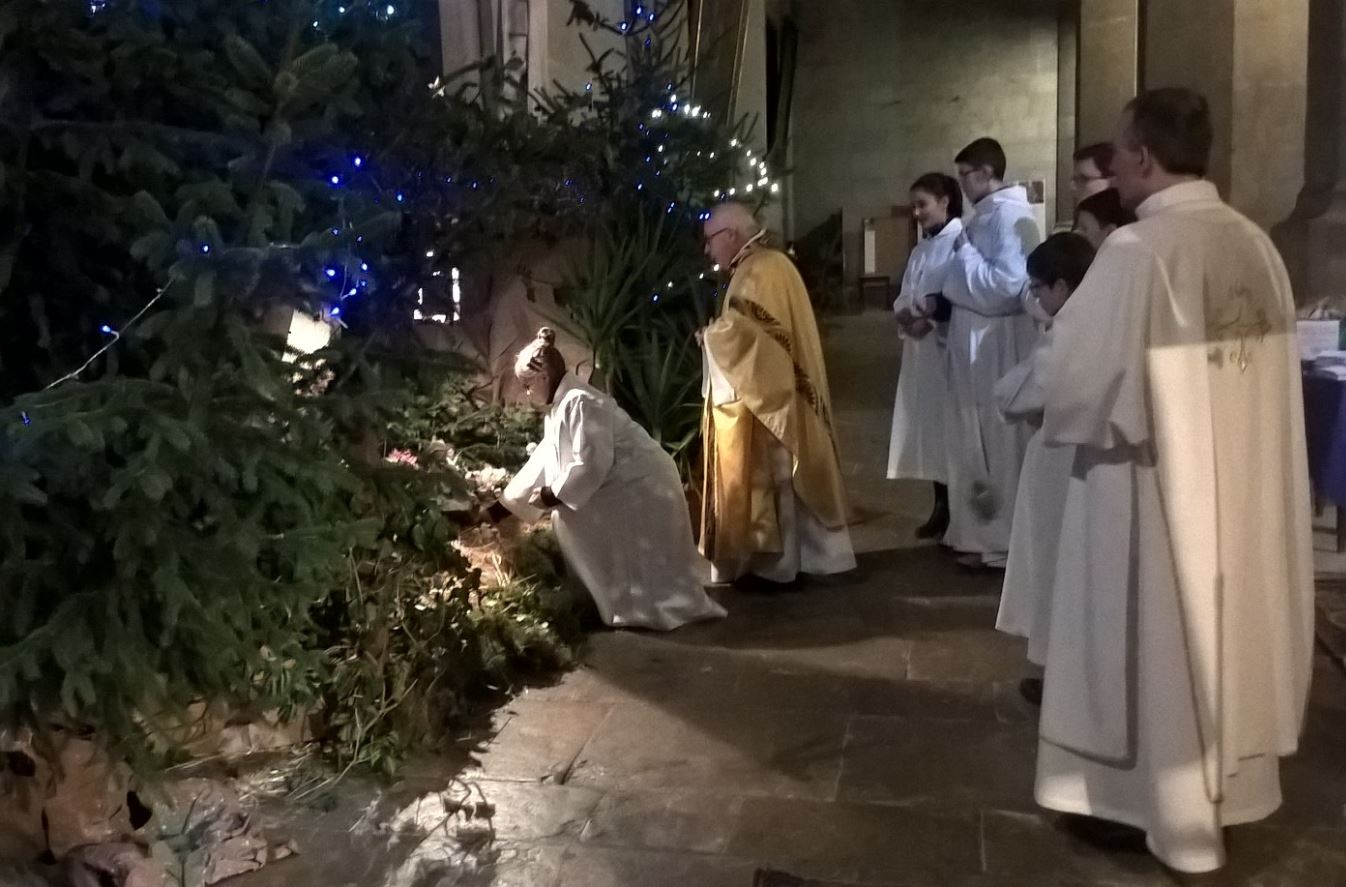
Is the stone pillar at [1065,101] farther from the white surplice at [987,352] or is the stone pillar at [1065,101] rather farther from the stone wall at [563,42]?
the white surplice at [987,352]

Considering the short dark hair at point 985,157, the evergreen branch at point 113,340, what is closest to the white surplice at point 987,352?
the short dark hair at point 985,157

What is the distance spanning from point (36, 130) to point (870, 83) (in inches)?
690

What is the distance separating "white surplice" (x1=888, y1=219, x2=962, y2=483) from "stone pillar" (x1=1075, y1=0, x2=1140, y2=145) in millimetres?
6719

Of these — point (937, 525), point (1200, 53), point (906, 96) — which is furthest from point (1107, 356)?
point (906, 96)

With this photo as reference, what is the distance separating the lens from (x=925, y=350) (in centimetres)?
585

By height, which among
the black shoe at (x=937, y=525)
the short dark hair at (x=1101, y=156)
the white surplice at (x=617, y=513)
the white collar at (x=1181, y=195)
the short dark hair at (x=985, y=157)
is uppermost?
the short dark hair at (x=985, y=157)

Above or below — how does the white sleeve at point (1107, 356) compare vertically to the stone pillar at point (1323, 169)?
Result: below

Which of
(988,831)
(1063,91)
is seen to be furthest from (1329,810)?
(1063,91)

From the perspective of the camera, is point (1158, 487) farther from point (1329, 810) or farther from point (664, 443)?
point (664, 443)

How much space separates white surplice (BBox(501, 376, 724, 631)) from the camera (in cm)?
462

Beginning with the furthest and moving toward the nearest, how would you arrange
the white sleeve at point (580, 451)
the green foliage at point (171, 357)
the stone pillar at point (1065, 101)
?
the stone pillar at point (1065, 101) < the white sleeve at point (580, 451) < the green foliage at point (171, 357)

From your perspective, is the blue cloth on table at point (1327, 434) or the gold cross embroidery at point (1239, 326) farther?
the blue cloth on table at point (1327, 434)

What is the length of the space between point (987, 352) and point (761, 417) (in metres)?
1.16

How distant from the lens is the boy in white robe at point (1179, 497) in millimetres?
2627
